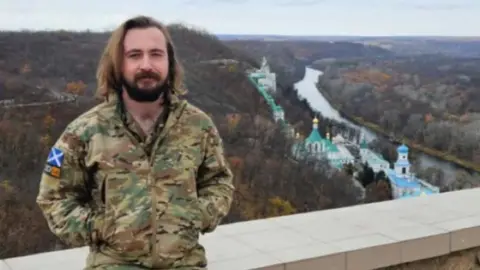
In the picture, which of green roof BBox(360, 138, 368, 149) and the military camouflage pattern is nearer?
the military camouflage pattern

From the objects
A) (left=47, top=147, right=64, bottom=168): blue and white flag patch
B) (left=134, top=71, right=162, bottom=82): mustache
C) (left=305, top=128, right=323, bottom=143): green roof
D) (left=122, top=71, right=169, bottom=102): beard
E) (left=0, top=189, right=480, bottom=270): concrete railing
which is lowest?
(left=305, top=128, right=323, bottom=143): green roof

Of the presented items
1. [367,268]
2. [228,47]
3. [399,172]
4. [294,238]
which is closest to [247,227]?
[294,238]

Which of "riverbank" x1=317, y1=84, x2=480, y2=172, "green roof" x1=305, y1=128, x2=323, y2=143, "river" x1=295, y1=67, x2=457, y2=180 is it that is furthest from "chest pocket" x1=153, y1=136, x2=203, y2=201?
"riverbank" x1=317, y1=84, x2=480, y2=172

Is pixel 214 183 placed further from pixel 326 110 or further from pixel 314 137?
pixel 326 110

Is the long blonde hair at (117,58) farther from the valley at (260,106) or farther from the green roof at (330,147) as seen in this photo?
the green roof at (330,147)

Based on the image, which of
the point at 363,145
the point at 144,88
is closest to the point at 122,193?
the point at 144,88

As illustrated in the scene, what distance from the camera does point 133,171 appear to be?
3.71 ft

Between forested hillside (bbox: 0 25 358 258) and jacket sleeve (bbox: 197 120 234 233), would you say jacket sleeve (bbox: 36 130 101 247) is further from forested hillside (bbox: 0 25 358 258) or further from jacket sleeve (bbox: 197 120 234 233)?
forested hillside (bbox: 0 25 358 258)

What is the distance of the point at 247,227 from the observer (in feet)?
7.38

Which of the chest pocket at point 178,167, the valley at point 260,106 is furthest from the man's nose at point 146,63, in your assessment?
the valley at point 260,106

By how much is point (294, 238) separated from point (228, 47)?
48.0m

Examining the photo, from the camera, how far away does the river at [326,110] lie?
35312mm

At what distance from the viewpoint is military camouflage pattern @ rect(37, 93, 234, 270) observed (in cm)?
112

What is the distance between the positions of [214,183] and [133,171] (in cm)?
19
